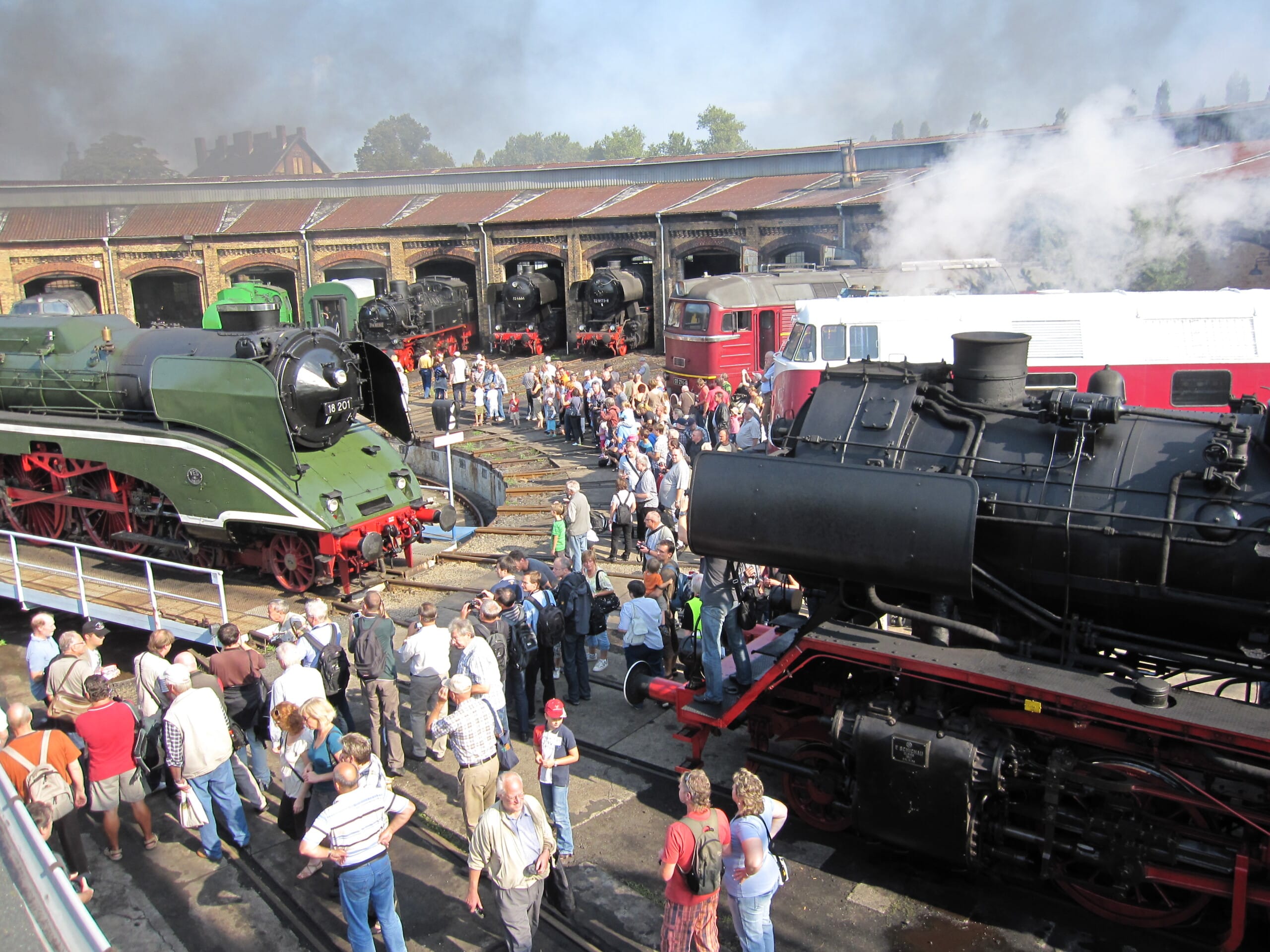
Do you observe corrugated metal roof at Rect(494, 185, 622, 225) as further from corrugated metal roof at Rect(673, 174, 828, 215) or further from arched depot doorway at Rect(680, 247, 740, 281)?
corrugated metal roof at Rect(673, 174, 828, 215)

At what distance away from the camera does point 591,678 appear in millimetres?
8812

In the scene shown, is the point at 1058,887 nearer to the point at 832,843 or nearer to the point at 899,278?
the point at 832,843

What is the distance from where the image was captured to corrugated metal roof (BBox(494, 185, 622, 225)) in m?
31.4

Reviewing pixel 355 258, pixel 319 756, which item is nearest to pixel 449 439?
pixel 319 756

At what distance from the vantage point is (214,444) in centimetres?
1030

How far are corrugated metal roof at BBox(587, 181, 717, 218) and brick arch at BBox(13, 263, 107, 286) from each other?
17.9 m

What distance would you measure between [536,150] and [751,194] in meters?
123

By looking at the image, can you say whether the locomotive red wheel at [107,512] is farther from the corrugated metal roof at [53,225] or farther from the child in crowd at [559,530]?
the corrugated metal roof at [53,225]

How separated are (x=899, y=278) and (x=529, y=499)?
9.16 meters

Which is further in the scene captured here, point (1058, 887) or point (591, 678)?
point (591, 678)

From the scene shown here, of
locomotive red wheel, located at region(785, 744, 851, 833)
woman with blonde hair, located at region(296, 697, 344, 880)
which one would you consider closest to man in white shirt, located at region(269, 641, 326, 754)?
woman with blonde hair, located at region(296, 697, 344, 880)

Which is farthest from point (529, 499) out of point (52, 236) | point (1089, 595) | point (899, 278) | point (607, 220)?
point (52, 236)

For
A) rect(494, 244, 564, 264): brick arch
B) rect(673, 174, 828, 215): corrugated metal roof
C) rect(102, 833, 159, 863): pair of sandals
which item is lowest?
rect(102, 833, 159, 863): pair of sandals

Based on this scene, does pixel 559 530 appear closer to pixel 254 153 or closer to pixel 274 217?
pixel 274 217
